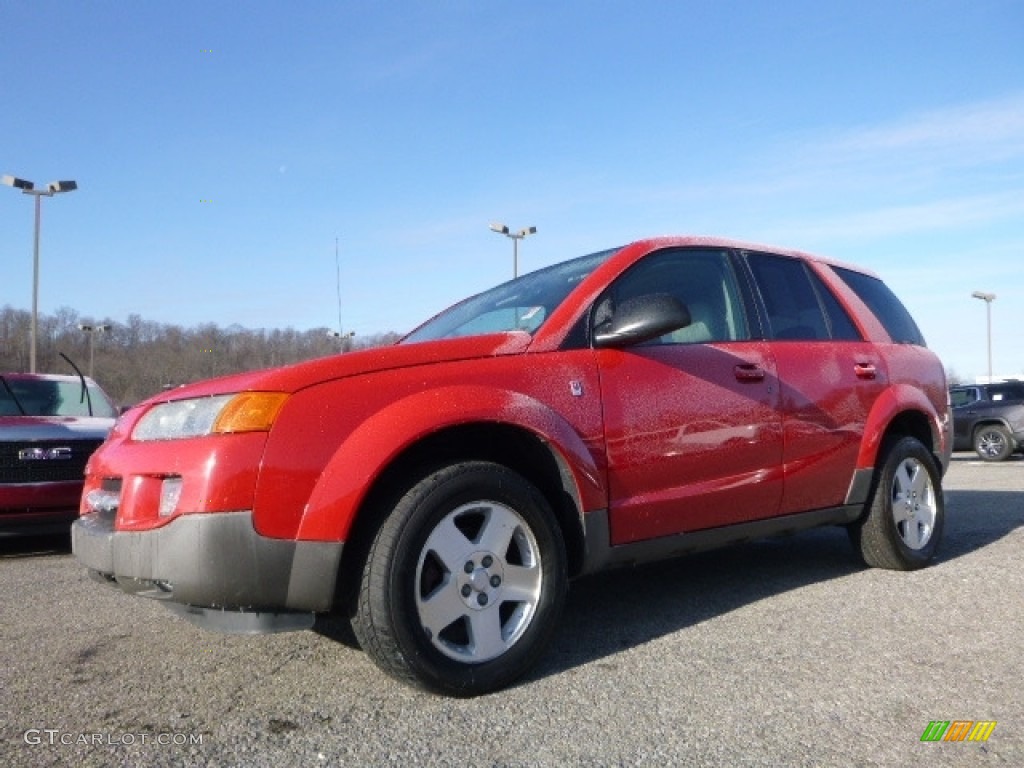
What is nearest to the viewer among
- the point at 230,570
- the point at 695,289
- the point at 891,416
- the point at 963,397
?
the point at 230,570

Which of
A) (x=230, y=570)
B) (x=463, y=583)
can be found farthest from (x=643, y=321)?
(x=230, y=570)

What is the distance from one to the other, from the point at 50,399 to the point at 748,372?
6060 millimetres

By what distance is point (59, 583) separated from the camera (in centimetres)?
476

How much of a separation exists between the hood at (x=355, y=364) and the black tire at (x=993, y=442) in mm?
14874

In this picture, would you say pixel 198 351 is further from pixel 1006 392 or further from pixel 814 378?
pixel 1006 392

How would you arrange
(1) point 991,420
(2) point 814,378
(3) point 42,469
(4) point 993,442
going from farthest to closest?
(1) point 991,420 → (4) point 993,442 → (3) point 42,469 → (2) point 814,378

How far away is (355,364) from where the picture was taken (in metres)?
2.84

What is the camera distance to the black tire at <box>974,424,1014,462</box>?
1520 cm

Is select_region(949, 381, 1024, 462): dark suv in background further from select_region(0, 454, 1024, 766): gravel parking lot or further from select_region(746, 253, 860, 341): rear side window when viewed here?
select_region(0, 454, 1024, 766): gravel parking lot

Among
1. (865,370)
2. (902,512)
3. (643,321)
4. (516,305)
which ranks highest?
→ (516,305)

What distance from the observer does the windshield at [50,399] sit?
6836 millimetres

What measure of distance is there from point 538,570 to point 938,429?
314 cm

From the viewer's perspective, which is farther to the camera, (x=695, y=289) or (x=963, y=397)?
(x=963, y=397)

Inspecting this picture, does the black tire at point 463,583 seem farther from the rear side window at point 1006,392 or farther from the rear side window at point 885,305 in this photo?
the rear side window at point 1006,392
